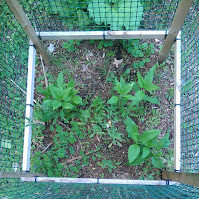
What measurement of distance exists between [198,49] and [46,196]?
2186mm

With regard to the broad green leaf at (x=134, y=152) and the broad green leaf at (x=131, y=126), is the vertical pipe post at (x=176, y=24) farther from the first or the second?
the broad green leaf at (x=134, y=152)

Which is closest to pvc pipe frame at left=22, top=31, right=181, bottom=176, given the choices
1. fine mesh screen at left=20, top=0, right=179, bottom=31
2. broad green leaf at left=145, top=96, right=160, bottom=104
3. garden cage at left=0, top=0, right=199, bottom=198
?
garden cage at left=0, top=0, right=199, bottom=198

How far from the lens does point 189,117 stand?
2889mm

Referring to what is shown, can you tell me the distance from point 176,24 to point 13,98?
6.42 feet

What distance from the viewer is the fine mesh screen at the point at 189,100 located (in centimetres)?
279

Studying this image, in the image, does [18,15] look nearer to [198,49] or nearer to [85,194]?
[85,194]

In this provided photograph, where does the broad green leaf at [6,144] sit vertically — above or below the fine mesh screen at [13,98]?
below

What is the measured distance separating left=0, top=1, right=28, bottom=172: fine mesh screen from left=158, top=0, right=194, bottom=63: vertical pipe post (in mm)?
1563

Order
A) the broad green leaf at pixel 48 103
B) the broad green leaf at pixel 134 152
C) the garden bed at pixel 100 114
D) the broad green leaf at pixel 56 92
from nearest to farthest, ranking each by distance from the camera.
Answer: the broad green leaf at pixel 134 152, the broad green leaf at pixel 56 92, the broad green leaf at pixel 48 103, the garden bed at pixel 100 114

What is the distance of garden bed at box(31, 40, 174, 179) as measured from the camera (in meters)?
2.88

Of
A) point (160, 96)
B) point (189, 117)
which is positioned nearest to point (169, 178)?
point (189, 117)

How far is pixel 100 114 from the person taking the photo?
2.98 metres

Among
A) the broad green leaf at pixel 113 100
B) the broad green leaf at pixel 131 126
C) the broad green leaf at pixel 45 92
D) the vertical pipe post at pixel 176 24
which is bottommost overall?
the broad green leaf at pixel 131 126

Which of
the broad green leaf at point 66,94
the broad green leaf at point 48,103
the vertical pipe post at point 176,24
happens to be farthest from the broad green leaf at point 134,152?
the vertical pipe post at point 176,24
